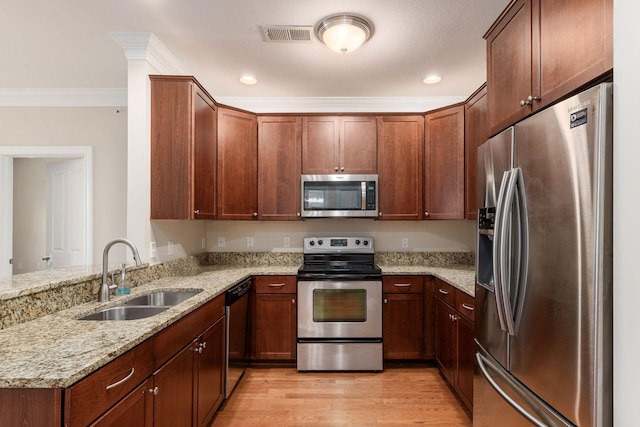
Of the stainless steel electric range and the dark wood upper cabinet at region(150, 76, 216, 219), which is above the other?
the dark wood upper cabinet at region(150, 76, 216, 219)

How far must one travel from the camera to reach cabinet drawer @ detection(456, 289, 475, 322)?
2.17m

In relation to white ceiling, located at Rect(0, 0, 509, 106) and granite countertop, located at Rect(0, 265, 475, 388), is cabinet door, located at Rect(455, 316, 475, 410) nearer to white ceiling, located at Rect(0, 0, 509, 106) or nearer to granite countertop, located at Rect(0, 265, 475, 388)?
granite countertop, located at Rect(0, 265, 475, 388)

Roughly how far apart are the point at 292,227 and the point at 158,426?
7.65ft

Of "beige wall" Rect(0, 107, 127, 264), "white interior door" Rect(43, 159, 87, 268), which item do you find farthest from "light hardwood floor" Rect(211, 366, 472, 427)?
"white interior door" Rect(43, 159, 87, 268)

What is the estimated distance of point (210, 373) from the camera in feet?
6.81

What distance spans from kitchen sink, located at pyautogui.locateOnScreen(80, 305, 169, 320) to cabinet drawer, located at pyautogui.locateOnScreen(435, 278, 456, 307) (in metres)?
1.99

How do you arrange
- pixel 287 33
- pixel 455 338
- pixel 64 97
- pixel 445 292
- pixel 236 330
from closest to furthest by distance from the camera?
pixel 287 33, pixel 455 338, pixel 236 330, pixel 445 292, pixel 64 97

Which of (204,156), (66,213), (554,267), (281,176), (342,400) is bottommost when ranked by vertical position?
(342,400)

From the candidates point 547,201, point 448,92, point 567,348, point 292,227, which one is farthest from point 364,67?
point 567,348

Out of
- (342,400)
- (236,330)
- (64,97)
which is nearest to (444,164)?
(342,400)

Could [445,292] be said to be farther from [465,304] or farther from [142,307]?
[142,307]

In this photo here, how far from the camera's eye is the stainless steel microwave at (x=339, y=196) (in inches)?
125

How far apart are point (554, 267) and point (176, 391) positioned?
1.74 metres

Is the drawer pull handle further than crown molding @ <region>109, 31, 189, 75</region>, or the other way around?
crown molding @ <region>109, 31, 189, 75</region>
